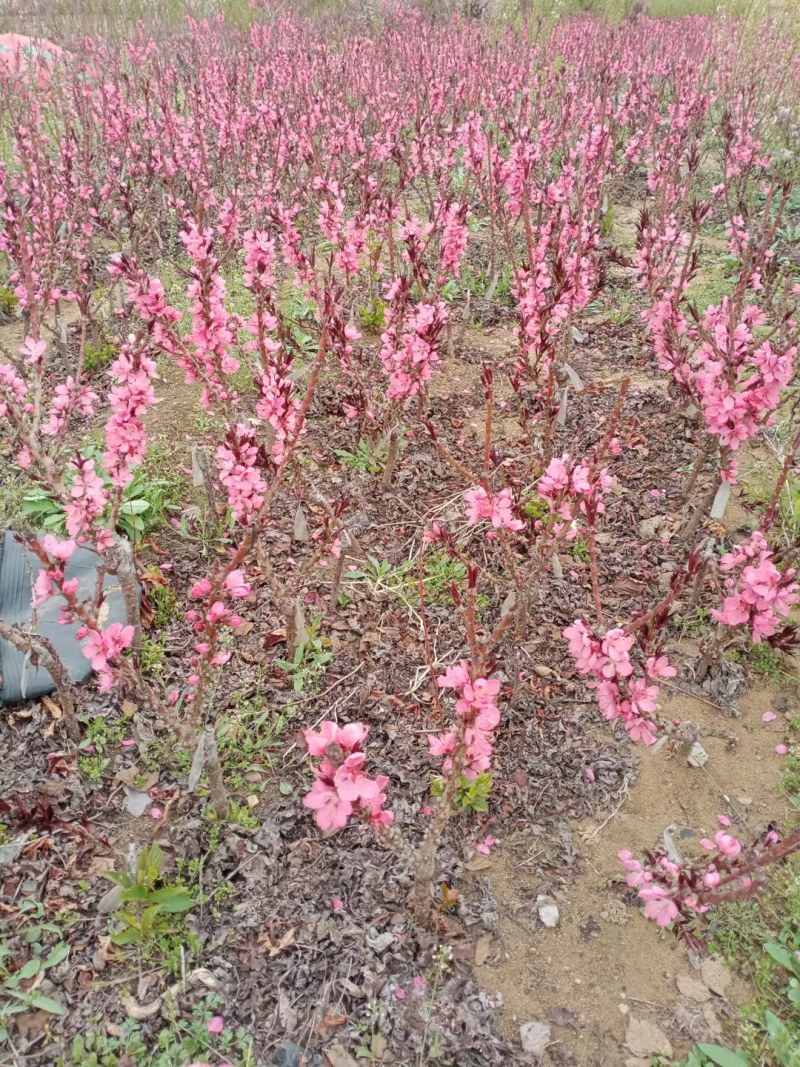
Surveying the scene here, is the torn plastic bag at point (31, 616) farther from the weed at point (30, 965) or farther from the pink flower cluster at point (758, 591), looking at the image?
the pink flower cluster at point (758, 591)

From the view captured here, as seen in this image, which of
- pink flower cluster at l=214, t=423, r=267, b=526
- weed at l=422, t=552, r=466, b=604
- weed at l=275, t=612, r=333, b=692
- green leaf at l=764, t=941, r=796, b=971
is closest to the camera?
green leaf at l=764, t=941, r=796, b=971

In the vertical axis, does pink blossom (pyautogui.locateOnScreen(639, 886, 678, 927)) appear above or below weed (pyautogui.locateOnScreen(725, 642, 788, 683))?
above

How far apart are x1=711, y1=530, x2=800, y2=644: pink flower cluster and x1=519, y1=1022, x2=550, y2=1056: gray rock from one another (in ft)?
4.48

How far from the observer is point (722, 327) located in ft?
9.34

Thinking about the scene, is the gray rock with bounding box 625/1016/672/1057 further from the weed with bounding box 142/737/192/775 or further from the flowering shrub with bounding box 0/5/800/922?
the weed with bounding box 142/737/192/775

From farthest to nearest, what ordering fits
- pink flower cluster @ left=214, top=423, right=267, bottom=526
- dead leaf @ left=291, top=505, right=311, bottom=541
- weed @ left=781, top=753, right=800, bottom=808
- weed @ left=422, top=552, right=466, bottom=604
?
dead leaf @ left=291, top=505, right=311, bottom=541
weed @ left=422, top=552, right=466, bottom=604
weed @ left=781, top=753, right=800, bottom=808
pink flower cluster @ left=214, top=423, right=267, bottom=526

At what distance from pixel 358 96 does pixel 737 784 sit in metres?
9.77

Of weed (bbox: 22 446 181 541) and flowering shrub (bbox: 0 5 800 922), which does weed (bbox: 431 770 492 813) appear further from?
weed (bbox: 22 446 181 541)

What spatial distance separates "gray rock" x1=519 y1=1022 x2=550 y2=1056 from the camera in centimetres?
181

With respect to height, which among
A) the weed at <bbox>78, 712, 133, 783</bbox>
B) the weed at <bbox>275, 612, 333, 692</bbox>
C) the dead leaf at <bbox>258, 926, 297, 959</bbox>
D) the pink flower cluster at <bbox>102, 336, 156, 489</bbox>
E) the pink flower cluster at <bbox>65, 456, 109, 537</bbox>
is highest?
the pink flower cluster at <bbox>102, 336, 156, 489</bbox>

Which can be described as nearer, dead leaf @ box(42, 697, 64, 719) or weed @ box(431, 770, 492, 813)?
weed @ box(431, 770, 492, 813)

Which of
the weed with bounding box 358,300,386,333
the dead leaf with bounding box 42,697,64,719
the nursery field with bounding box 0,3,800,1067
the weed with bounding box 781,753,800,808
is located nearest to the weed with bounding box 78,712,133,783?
the nursery field with bounding box 0,3,800,1067

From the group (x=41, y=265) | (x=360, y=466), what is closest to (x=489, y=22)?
(x=41, y=265)

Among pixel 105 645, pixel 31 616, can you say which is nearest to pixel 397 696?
pixel 105 645
